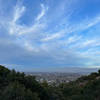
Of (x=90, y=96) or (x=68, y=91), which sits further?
(x=68, y=91)

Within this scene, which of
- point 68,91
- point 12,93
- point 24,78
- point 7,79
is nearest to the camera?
point 12,93

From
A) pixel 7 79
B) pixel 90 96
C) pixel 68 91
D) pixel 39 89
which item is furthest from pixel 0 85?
pixel 68 91

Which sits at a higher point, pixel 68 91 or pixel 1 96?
pixel 1 96

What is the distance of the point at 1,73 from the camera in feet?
38.2

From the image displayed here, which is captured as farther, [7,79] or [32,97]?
[7,79]

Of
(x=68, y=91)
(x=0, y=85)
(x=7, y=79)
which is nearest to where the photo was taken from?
(x=0, y=85)

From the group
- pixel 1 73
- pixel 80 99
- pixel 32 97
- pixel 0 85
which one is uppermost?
pixel 1 73

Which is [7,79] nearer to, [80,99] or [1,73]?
[1,73]

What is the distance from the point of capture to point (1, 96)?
23.5ft

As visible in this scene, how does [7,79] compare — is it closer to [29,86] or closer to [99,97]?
[29,86]

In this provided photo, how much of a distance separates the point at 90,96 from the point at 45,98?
383 cm

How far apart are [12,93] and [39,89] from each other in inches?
156

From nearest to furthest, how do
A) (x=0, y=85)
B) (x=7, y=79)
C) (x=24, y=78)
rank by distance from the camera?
(x=0, y=85) → (x=7, y=79) → (x=24, y=78)

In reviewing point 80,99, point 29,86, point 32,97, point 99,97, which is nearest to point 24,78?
point 29,86
